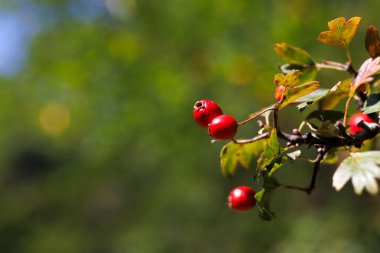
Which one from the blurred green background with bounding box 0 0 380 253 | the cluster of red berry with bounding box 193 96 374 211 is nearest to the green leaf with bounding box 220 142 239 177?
the cluster of red berry with bounding box 193 96 374 211

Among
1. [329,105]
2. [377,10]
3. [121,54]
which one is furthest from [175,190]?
[329,105]

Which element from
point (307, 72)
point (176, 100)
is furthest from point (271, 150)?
point (176, 100)

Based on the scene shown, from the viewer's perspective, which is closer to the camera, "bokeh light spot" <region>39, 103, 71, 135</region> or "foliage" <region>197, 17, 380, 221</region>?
"foliage" <region>197, 17, 380, 221</region>

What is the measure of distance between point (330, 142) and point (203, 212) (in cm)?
453

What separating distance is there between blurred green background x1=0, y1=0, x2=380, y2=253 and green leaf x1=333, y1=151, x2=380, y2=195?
2.68 metres

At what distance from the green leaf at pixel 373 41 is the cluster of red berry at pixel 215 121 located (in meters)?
0.27

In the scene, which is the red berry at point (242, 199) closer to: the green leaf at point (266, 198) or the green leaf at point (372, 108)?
the green leaf at point (266, 198)

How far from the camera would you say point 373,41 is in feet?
2.76

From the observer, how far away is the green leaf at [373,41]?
0.84 metres

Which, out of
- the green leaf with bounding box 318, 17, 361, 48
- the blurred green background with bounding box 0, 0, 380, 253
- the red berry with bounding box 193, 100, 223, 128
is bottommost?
the blurred green background with bounding box 0, 0, 380, 253

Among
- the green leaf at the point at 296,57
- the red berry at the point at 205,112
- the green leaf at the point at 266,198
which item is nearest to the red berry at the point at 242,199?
the green leaf at the point at 266,198

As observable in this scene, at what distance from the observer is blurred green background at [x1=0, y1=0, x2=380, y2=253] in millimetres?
3543

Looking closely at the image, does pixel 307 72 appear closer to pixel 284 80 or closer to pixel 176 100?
pixel 284 80

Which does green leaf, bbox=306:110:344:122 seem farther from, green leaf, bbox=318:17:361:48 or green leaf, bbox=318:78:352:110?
green leaf, bbox=318:17:361:48
